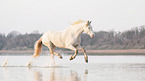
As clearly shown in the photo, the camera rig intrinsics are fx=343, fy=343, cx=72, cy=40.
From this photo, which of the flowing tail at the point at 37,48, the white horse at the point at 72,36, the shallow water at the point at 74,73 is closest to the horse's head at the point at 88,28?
the white horse at the point at 72,36

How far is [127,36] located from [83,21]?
166 ft

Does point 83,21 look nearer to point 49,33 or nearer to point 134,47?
point 49,33

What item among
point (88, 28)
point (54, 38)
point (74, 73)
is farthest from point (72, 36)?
point (74, 73)

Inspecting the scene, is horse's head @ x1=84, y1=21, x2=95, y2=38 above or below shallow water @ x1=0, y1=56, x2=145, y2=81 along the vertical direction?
above

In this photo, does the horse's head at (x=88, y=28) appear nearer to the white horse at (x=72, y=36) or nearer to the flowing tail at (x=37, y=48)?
the white horse at (x=72, y=36)

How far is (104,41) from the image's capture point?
68938mm

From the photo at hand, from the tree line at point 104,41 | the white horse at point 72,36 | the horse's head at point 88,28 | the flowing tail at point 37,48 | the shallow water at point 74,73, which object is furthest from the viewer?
the tree line at point 104,41

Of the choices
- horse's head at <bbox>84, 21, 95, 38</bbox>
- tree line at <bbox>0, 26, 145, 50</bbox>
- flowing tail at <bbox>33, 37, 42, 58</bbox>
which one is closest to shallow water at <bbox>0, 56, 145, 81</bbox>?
flowing tail at <bbox>33, 37, 42, 58</bbox>

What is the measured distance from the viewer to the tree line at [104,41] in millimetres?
61094

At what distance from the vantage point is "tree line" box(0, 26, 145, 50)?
61094 millimetres

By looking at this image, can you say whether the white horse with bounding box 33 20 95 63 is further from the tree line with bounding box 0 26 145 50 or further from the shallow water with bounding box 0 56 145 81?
the tree line with bounding box 0 26 145 50

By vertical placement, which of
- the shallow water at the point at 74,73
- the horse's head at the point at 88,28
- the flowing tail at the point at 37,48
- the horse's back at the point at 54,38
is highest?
the horse's head at the point at 88,28

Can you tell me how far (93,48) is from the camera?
6325cm

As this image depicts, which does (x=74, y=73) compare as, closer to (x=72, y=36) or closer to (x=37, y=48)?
(x=72, y=36)
